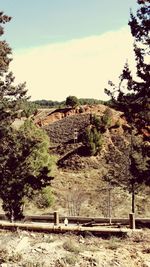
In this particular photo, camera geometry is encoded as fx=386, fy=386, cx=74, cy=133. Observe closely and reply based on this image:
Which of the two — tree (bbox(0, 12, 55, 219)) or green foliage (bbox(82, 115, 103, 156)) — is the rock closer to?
tree (bbox(0, 12, 55, 219))

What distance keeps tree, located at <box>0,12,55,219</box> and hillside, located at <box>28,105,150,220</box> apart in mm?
7177

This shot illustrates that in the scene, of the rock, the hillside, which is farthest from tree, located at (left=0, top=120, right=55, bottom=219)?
the rock

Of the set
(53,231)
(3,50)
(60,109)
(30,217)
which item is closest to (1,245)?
(53,231)

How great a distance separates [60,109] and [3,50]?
53.8 m

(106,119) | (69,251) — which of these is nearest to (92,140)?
(106,119)

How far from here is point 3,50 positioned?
24.3 m

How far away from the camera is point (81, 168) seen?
5297cm

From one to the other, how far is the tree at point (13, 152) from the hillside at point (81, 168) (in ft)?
23.5

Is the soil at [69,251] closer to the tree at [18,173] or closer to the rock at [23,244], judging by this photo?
the rock at [23,244]

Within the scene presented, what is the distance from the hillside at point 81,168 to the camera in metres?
38.5

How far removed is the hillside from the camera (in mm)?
38531

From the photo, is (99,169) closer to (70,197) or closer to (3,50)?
(70,197)

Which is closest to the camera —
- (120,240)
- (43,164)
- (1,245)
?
(1,245)

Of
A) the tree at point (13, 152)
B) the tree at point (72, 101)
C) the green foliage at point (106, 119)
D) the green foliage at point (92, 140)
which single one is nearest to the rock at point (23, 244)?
the tree at point (13, 152)
